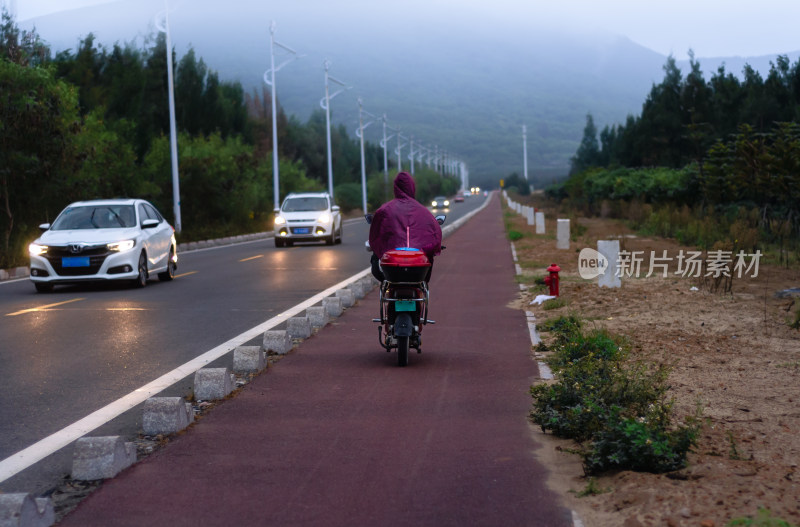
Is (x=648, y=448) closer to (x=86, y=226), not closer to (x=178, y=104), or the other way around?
(x=86, y=226)

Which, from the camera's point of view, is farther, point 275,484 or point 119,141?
point 119,141

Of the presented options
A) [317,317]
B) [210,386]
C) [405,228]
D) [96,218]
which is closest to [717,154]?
[96,218]

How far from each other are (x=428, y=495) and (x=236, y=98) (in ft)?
233

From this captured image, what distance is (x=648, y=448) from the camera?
17.9 feet

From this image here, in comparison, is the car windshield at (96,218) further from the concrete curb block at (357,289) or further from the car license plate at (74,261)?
the concrete curb block at (357,289)

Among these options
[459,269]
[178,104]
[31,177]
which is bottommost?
[459,269]

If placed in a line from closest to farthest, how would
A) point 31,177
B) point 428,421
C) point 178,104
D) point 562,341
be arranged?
1. point 428,421
2. point 562,341
3. point 31,177
4. point 178,104

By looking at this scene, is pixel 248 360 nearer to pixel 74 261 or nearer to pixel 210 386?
pixel 210 386

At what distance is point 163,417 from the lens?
6.67 meters

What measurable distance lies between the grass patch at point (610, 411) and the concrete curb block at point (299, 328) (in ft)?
10.0

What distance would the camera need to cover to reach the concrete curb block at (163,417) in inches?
262

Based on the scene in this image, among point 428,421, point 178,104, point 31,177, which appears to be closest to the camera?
point 428,421

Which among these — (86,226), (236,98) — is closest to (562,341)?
(86,226)

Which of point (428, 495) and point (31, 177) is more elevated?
point (31, 177)
